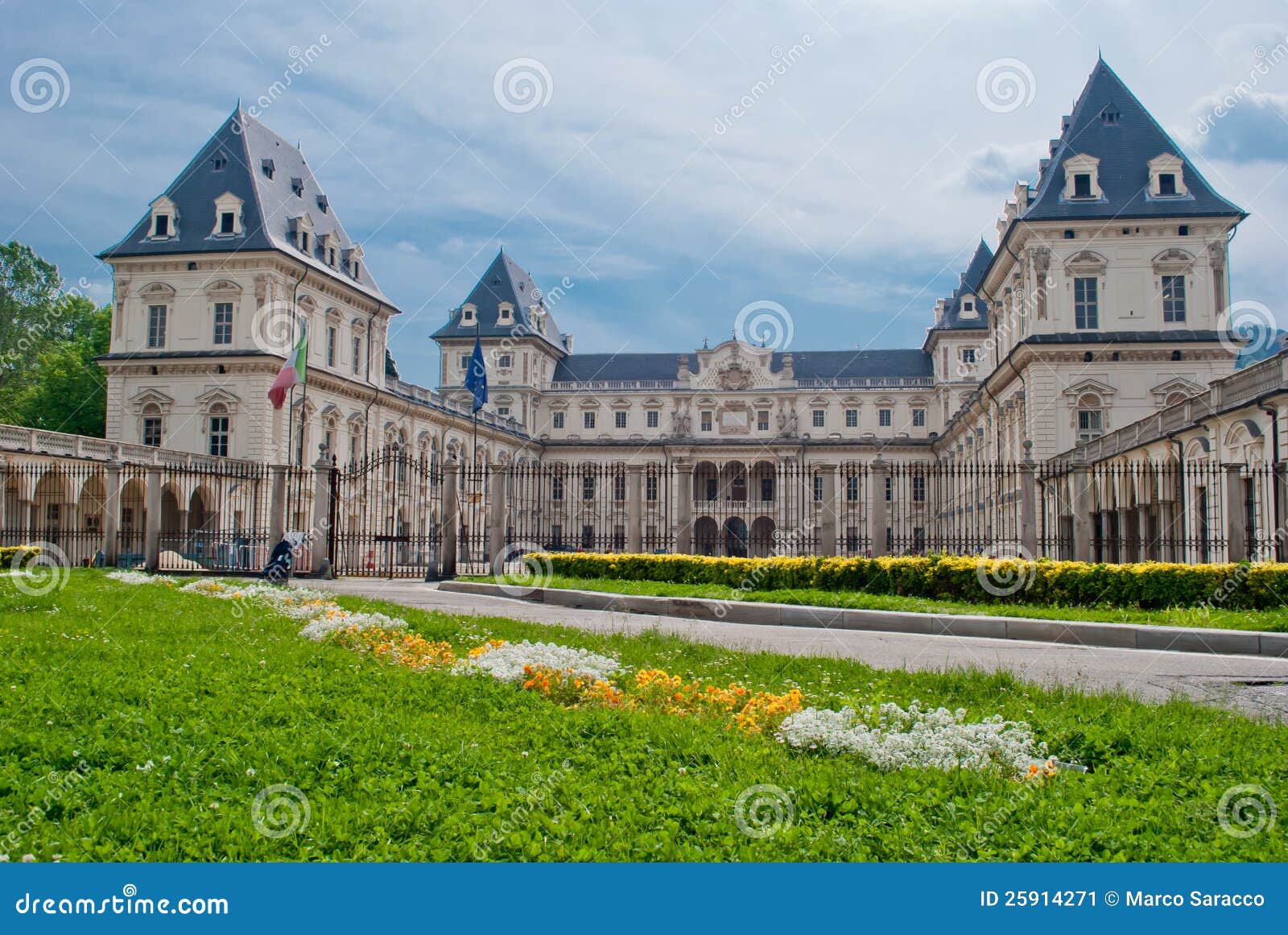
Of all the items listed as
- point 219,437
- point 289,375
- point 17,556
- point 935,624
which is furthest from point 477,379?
point 935,624

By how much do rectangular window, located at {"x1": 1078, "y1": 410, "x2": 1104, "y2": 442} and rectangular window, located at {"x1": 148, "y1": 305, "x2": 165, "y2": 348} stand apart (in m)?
36.6

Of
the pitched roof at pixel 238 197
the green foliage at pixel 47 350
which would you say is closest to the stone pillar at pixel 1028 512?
the pitched roof at pixel 238 197

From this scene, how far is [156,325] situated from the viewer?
40125mm

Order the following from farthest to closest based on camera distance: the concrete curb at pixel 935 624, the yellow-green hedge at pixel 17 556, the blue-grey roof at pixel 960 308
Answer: the blue-grey roof at pixel 960 308 → the yellow-green hedge at pixel 17 556 → the concrete curb at pixel 935 624

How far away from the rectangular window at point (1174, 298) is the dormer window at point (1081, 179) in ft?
13.8

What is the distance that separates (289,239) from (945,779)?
41302 mm

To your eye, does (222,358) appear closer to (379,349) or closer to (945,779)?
(379,349)

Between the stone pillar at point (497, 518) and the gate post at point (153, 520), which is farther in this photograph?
the gate post at point (153, 520)

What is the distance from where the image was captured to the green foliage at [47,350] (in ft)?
165

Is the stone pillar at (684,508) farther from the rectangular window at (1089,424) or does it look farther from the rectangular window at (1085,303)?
the rectangular window at (1085,303)

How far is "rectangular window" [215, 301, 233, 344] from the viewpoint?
1549 inches

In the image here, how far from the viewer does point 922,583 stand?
1695 cm

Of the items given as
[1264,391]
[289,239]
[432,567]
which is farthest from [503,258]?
[1264,391]

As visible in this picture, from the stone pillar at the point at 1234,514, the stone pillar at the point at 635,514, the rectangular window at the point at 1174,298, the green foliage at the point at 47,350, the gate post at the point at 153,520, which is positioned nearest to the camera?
the stone pillar at the point at 1234,514
